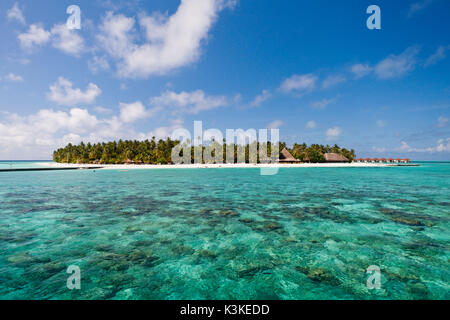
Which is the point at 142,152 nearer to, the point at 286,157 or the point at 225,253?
the point at 286,157

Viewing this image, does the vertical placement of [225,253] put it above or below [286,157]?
below

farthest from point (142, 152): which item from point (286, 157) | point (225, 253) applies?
point (225, 253)

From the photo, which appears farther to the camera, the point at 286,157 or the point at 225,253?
the point at 286,157

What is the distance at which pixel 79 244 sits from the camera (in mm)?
7094

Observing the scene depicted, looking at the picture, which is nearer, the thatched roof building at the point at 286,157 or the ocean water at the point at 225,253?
the ocean water at the point at 225,253

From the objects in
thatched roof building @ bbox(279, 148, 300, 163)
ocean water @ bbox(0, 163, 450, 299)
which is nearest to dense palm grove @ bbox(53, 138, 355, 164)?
thatched roof building @ bbox(279, 148, 300, 163)

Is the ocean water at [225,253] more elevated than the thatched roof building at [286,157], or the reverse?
the thatched roof building at [286,157]

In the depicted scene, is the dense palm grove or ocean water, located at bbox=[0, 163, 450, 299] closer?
ocean water, located at bbox=[0, 163, 450, 299]

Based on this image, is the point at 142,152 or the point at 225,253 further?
the point at 142,152

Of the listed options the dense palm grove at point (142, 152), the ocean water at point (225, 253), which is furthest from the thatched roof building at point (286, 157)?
the ocean water at point (225, 253)

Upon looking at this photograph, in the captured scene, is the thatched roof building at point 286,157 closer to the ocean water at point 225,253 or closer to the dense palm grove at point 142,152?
the dense palm grove at point 142,152

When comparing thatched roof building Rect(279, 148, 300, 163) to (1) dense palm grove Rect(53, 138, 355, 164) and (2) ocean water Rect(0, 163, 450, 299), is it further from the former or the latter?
(2) ocean water Rect(0, 163, 450, 299)
